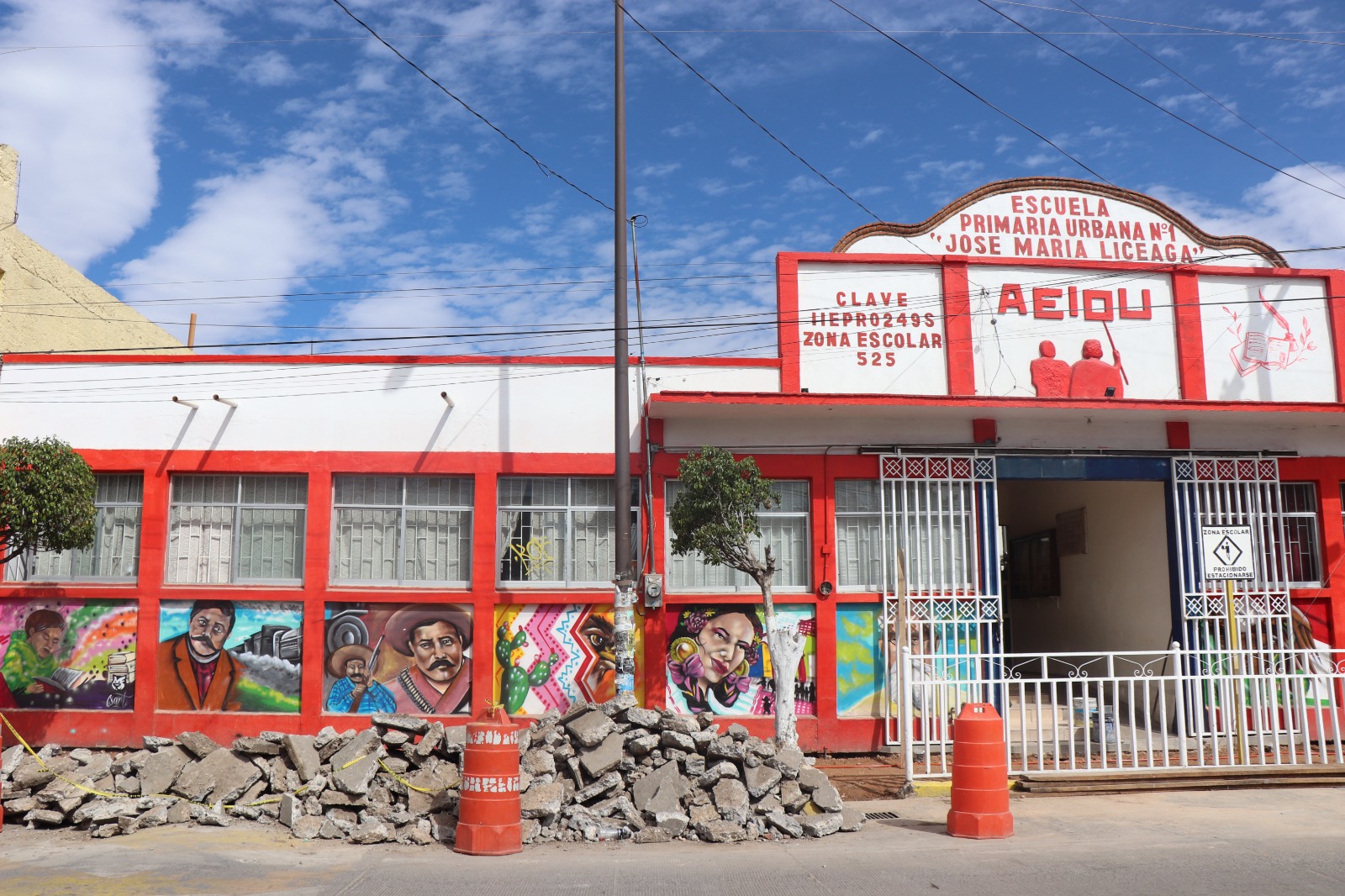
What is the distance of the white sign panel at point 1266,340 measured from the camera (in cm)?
1425

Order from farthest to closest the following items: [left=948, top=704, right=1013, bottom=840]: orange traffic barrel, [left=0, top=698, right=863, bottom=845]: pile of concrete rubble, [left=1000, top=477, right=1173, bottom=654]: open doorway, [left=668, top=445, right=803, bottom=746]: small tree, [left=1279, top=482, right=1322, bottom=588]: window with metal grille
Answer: [left=1000, top=477, right=1173, bottom=654]: open doorway
[left=1279, top=482, right=1322, bottom=588]: window with metal grille
[left=668, top=445, right=803, bottom=746]: small tree
[left=0, top=698, right=863, bottom=845]: pile of concrete rubble
[left=948, top=704, right=1013, bottom=840]: orange traffic barrel

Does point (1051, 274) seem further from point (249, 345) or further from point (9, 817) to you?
point (9, 817)

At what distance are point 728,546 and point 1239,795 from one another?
5.53 meters

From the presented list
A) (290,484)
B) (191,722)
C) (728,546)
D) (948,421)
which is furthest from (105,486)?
(948,421)

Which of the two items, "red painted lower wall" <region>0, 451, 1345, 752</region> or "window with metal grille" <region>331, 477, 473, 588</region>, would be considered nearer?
"red painted lower wall" <region>0, 451, 1345, 752</region>

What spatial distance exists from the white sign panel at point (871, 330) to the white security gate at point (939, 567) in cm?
124

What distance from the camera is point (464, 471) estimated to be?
13008mm

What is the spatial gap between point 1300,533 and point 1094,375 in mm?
3379

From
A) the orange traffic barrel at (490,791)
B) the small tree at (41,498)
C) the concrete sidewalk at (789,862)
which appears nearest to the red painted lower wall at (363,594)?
the small tree at (41,498)

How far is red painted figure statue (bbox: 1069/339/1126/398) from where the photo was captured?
13922 millimetres

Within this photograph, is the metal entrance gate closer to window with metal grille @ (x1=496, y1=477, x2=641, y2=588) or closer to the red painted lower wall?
the red painted lower wall

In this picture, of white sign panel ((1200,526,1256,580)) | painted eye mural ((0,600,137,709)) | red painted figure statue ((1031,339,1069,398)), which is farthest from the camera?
red painted figure statue ((1031,339,1069,398))

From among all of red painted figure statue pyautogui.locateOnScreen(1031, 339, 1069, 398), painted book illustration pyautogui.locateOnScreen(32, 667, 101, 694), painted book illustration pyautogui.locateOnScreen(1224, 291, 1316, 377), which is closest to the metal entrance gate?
red painted figure statue pyautogui.locateOnScreen(1031, 339, 1069, 398)

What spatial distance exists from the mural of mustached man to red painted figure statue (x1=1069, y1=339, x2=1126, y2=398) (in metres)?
8.53
